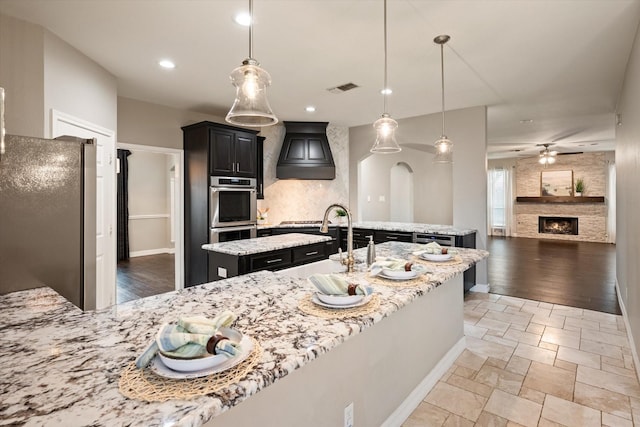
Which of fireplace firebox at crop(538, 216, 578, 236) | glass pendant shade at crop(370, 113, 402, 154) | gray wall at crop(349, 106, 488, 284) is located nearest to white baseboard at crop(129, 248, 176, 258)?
gray wall at crop(349, 106, 488, 284)

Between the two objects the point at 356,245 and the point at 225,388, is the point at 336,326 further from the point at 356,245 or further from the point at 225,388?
the point at 356,245

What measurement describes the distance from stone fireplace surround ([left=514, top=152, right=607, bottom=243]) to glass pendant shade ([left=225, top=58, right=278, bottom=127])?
10769mm

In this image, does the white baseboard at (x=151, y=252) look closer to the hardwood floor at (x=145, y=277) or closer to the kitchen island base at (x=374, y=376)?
the hardwood floor at (x=145, y=277)

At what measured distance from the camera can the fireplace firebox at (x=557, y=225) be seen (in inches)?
377

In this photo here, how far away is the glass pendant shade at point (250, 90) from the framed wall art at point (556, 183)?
35.4 ft

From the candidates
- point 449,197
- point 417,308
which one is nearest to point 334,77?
point 417,308

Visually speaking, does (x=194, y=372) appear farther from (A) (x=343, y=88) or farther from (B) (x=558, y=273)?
(B) (x=558, y=273)

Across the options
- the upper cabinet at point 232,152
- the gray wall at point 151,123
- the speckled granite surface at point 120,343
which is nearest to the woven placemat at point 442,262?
the speckled granite surface at point 120,343

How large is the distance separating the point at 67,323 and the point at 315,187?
4908mm

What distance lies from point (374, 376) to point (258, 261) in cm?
153

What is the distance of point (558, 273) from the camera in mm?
5617

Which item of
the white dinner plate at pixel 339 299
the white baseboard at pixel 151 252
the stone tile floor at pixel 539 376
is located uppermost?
the white dinner plate at pixel 339 299

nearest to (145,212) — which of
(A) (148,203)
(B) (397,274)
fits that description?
(A) (148,203)

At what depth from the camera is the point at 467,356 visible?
2.77 meters
